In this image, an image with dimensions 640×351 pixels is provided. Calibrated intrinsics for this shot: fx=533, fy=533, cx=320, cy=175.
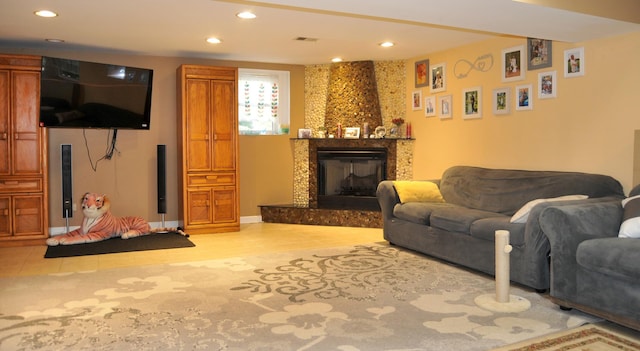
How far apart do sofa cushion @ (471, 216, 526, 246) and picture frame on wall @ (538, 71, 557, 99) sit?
4.97 feet

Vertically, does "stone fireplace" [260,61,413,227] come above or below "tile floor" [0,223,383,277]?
above

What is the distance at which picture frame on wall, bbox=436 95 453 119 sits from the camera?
663 centimetres

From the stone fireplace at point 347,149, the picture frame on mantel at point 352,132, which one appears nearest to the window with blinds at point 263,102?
the stone fireplace at point 347,149

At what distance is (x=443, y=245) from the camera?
5.02 metres

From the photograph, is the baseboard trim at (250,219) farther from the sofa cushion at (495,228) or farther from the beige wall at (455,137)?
the sofa cushion at (495,228)

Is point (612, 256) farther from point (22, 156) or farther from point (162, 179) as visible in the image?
point (22, 156)

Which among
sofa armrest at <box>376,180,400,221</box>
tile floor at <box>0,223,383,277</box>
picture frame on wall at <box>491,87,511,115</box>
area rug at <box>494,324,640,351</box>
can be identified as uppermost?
picture frame on wall at <box>491,87,511,115</box>

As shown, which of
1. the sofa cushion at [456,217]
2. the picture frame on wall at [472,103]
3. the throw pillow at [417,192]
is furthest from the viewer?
the picture frame on wall at [472,103]

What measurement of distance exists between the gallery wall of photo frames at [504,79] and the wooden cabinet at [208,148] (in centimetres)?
253

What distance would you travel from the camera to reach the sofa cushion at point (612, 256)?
306 centimetres

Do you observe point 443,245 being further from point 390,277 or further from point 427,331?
point 427,331

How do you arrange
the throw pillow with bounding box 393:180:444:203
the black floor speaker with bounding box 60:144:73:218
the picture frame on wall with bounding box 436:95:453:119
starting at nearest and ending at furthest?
the throw pillow with bounding box 393:180:444:203 → the black floor speaker with bounding box 60:144:73:218 → the picture frame on wall with bounding box 436:95:453:119

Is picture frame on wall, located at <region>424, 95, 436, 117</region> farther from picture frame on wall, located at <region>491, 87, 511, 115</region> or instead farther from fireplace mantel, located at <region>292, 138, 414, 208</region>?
picture frame on wall, located at <region>491, 87, 511, 115</region>

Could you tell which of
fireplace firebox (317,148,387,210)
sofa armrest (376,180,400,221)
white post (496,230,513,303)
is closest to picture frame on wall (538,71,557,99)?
sofa armrest (376,180,400,221)
